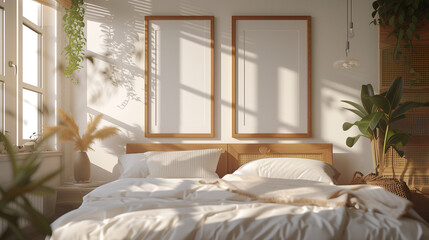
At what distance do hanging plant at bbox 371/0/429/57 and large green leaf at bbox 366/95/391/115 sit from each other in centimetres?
62

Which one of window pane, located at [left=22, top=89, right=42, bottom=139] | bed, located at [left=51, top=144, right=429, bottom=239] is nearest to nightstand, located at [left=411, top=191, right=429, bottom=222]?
bed, located at [left=51, top=144, right=429, bottom=239]

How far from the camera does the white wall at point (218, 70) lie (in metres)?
4.30

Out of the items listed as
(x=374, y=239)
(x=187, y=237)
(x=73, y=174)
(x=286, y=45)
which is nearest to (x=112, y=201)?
(x=187, y=237)

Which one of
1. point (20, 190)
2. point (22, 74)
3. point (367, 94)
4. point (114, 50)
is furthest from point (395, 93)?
point (20, 190)

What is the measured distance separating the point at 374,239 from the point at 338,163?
2301 mm

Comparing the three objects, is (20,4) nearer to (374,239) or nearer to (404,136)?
(374,239)

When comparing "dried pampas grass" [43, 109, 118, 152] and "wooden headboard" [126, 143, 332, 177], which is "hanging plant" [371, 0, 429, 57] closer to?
"wooden headboard" [126, 143, 332, 177]

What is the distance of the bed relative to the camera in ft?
6.78

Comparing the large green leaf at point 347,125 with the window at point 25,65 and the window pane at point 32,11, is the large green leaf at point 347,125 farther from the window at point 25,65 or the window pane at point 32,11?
the window pane at point 32,11

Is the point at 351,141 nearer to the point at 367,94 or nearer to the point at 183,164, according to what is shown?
the point at 367,94

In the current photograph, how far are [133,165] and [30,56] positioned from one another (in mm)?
1477

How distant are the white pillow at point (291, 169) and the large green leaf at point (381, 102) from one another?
736mm

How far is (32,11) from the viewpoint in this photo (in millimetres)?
4020

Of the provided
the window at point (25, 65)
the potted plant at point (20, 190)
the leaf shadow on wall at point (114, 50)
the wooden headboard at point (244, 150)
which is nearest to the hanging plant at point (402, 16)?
the wooden headboard at point (244, 150)
